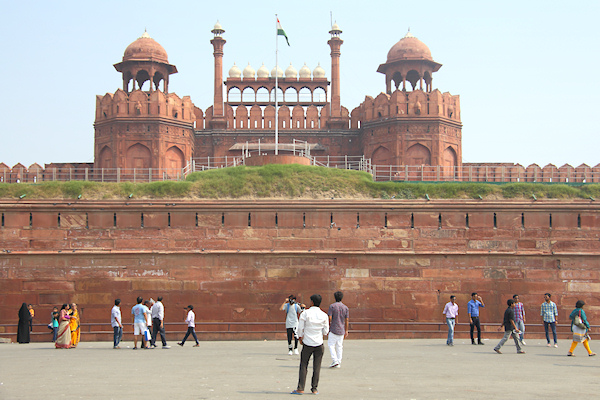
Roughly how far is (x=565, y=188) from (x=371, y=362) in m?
13.0

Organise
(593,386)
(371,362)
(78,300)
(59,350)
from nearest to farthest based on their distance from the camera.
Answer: (593,386) → (371,362) → (59,350) → (78,300)

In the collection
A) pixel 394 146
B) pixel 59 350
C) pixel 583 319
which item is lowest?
pixel 59 350

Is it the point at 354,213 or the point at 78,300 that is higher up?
the point at 354,213

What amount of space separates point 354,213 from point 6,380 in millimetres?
11368

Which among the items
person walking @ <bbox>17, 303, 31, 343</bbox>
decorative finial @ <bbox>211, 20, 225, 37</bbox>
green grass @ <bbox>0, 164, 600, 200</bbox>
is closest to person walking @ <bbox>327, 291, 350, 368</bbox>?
person walking @ <bbox>17, 303, 31, 343</bbox>

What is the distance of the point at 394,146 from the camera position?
2694 centimetres

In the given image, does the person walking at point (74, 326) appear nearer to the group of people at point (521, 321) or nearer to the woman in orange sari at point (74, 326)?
the woman in orange sari at point (74, 326)

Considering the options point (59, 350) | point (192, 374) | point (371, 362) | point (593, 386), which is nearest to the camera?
point (593, 386)

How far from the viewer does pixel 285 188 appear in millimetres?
20547

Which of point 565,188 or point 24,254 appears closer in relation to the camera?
point 24,254

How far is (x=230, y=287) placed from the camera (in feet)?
60.1

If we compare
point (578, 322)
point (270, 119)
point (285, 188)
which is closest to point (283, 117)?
point (270, 119)

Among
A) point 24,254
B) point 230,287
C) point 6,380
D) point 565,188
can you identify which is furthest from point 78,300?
point 565,188

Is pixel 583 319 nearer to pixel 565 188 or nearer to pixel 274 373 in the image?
pixel 274 373
